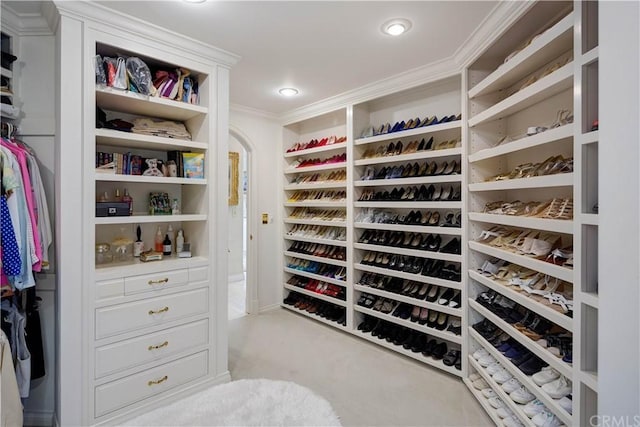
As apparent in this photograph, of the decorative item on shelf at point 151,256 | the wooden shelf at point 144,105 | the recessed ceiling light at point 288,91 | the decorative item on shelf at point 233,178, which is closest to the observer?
the wooden shelf at point 144,105

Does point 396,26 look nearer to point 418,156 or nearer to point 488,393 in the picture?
point 418,156

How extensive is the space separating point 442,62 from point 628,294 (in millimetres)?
2102

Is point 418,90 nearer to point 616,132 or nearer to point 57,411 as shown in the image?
point 616,132

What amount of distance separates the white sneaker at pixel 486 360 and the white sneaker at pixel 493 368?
0.03 metres

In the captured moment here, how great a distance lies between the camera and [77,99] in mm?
1699

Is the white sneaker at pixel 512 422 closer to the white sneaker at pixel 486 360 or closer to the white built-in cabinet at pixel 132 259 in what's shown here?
the white sneaker at pixel 486 360

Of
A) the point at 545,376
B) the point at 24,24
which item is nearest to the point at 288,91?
the point at 24,24

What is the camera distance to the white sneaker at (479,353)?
7.26 feet

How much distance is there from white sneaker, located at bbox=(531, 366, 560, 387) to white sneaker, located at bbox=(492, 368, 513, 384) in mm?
288

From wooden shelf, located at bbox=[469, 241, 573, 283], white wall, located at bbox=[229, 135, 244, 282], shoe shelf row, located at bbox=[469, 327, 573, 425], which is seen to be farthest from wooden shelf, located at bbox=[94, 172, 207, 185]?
white wall, located at bbox=[229, 135, 244, 282]

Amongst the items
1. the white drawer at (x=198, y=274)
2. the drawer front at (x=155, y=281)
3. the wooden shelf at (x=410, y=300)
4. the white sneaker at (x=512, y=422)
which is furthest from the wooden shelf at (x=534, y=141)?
the drawer front at (x=155, y=281)

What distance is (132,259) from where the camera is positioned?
7.17 ft

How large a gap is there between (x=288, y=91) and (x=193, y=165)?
4.62ft

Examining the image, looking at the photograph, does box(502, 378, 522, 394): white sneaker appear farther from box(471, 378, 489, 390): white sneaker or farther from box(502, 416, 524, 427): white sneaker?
box(471, 378, 489, 390): white sneaker
